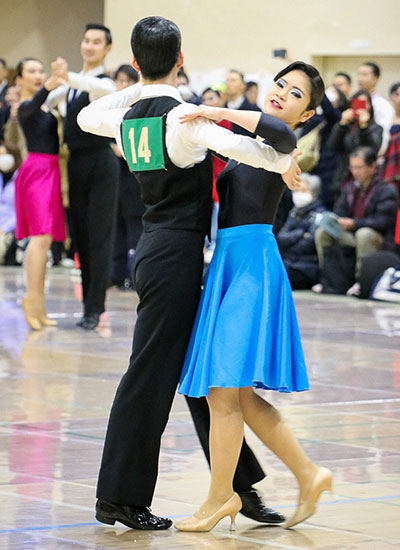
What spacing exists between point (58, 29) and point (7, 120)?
472cm

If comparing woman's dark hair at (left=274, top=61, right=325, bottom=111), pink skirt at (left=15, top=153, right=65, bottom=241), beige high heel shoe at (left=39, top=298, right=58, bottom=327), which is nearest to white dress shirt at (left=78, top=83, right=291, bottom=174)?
woman's dark hair at (left=274, top=61, right=325, bottom=111)

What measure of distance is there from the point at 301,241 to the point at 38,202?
3870mm

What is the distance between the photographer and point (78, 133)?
332 inches

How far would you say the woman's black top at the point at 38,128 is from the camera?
8.46 m

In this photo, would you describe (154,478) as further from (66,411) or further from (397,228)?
(397,228)

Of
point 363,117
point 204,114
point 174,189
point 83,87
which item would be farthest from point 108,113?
point 363,117

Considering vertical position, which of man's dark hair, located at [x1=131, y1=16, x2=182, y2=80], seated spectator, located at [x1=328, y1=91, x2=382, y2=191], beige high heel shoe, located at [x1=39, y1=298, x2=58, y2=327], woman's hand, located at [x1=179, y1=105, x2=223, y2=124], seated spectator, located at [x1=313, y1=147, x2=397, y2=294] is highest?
man's dark hair, located at [x1=131, y1=16, x2=182, y2=80]

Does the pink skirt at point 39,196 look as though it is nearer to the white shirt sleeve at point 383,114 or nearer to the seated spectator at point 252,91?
the white shirt sleeve at point 383,114

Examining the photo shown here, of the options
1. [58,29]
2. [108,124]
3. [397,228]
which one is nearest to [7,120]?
[58,29]

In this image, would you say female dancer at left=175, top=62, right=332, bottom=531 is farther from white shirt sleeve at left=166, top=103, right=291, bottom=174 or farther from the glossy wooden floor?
the glossy wooden floor

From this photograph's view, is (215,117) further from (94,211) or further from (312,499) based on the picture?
(94,211)

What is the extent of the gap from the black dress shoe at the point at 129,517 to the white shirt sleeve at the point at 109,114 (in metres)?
1.13

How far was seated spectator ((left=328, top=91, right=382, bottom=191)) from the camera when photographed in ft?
39.2

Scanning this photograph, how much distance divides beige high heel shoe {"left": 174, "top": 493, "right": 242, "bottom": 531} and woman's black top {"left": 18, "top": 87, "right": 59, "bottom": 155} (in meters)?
5.02
